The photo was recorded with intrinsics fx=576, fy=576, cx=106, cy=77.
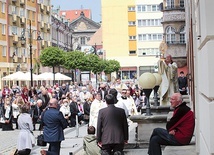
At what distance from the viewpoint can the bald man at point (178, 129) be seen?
9.70 m

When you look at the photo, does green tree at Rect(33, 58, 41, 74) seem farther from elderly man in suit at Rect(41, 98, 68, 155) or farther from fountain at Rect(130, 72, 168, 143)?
elderly man in suit at Rect(41, 98, 68, 155)

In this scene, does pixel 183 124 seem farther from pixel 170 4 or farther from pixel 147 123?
pixel 170 4

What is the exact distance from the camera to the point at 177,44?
42594 mm

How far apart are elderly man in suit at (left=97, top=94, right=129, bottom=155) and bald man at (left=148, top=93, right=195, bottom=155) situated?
2.91 ft

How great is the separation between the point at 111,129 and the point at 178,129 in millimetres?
1413

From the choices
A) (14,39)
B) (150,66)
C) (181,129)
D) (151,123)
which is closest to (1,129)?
(151,123)

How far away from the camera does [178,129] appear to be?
32.4 feet

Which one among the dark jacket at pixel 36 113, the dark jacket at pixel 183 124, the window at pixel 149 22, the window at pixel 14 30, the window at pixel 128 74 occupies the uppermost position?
the window at pixel 149 22

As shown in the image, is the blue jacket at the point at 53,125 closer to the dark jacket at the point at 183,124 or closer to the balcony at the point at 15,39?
the dark jacket at the point at 183,124

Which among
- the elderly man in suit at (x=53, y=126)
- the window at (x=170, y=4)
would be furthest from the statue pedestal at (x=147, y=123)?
the window at (x=170, y=4)

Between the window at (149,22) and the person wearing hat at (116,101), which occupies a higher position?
the window at (149,22)

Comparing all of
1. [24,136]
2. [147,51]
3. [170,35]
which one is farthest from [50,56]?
[24,136]

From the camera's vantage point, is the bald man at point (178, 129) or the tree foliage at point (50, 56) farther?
the tree foliage at point (50, 56)

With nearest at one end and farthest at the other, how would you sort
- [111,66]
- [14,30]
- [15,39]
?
[15,39] → [14,30] → [111,66]
